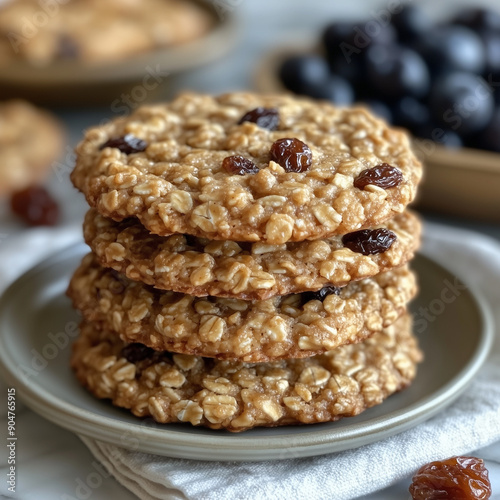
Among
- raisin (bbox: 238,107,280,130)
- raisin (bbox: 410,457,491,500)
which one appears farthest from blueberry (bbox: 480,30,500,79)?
raisin (bbox: 410,457,491,500)

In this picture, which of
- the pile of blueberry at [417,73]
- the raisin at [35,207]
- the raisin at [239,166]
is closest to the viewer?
the raisin at [239,166]

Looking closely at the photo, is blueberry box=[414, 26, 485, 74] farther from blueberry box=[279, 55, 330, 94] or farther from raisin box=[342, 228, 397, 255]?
raisin box=[342, 228, 397, 255]

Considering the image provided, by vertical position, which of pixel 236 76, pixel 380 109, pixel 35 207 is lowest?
pixel 236 76

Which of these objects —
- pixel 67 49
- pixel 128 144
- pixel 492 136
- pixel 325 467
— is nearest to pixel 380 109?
pixel 492 136

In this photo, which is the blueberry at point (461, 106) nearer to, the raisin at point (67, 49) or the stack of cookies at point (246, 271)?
the stack of cookies at point (246, 271)

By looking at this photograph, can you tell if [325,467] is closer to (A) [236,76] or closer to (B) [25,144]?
(B) [25,144]

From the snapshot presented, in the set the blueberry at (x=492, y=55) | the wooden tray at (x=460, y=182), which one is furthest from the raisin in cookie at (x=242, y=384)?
the blueberry at (x=492, y=55)
